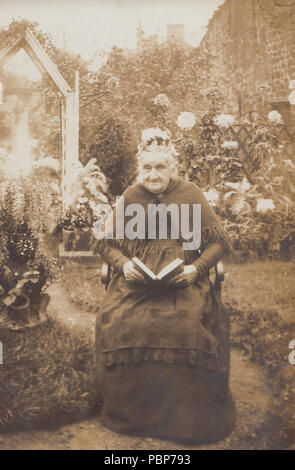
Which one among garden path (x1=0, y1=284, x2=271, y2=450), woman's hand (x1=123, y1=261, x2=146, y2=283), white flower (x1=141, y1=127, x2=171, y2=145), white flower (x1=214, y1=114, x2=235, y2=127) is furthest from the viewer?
white flower (x1=214, y1=114, x2=235, y2=127)

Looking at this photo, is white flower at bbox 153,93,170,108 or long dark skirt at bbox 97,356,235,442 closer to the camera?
long dark skirt at bbox 97,356,235,442

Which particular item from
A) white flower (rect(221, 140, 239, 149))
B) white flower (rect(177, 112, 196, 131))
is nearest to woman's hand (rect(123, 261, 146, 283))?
white flower (rect(177, 112, 196, 131))

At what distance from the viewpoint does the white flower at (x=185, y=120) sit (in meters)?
3.61

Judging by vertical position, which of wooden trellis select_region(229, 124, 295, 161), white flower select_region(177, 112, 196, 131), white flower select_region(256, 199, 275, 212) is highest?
white flower select_region(177, 112, 196, 131)

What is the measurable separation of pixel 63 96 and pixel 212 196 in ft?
4.43

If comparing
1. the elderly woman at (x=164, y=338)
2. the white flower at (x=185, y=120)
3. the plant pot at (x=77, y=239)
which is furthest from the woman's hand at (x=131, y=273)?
the white flower at (x=185, y=120)

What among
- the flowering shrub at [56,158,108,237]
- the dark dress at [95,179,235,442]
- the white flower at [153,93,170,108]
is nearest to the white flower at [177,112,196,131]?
the white flower at [153,93,170,108]

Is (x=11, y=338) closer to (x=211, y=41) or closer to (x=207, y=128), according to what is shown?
(x=207, y=128)

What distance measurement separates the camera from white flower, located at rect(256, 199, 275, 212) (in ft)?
12.4

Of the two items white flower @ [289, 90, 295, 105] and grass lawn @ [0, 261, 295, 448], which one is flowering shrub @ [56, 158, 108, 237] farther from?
white flower @ [289, 90, 295, 105]

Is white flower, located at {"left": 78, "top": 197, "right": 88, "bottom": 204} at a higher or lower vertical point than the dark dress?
higher

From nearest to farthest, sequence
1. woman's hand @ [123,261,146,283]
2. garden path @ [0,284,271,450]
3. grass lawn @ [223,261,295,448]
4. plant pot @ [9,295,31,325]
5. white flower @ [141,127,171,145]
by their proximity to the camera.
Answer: garden path @ [0,284,271,450], woman's hand @ [123,261,146,283], white flower @ [141,127,171,145], grass lawn @ [223,261,295,448], plant pot @ [9,295,31,325]

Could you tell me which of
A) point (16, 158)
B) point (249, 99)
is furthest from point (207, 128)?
point (16, 158)
